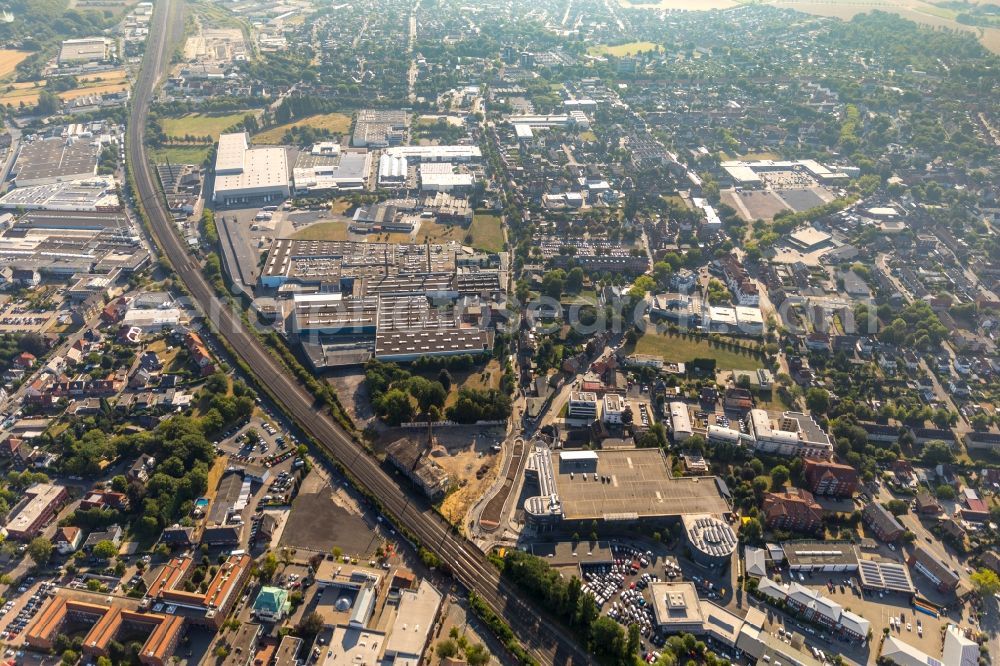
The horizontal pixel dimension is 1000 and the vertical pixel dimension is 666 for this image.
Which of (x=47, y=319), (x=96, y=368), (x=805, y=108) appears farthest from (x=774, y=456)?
(x=805, y=108)

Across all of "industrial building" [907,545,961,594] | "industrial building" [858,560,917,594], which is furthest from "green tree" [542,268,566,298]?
"industrial building" [907,545,961,594]

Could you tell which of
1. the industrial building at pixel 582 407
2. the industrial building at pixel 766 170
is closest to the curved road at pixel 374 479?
the industrial building at pixel 582 407

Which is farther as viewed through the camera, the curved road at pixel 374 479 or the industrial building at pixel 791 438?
the industrial building at pixel 791 438

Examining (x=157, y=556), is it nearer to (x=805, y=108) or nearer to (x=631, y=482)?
(x=631, y=482)

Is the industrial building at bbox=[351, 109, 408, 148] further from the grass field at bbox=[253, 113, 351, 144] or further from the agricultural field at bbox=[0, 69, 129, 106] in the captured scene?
the agricultural field at bbox=[0, 69, 129, 106]

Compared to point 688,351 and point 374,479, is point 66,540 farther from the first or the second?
point 688,351

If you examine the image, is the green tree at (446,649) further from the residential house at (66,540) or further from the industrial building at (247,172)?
the industrial building at (247,172)

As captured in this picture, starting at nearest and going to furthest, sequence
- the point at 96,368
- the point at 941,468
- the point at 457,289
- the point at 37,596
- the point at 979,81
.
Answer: the point at 37,596 < the point at 941,468 < the point at 96,368 < the point at 457,289 < the point at 979,81
